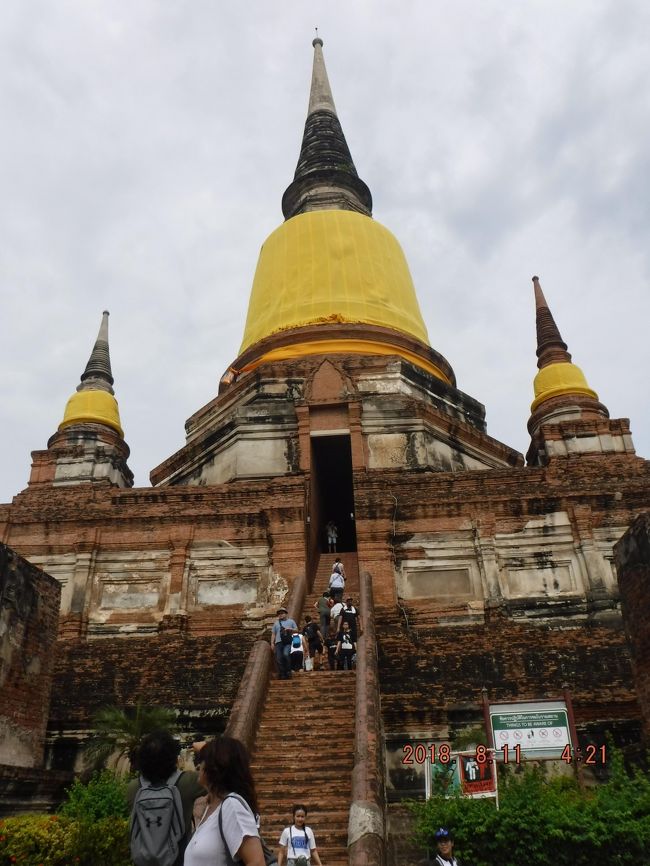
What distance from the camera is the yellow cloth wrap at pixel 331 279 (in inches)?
922

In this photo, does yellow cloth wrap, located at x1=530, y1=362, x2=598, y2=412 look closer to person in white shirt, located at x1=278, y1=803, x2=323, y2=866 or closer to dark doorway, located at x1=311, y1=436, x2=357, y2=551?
dark doorway, located at x1=311, y1=436, x2=357, y2=551

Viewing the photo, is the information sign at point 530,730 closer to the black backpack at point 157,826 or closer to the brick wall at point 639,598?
the brick wall at point 639,598

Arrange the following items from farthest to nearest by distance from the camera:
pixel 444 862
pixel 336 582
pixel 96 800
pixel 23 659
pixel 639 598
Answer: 1. pixel 336 582
2. pixel 23 659
3. pixel 639 598
4. pixel 96 800
5. pixel 444 862

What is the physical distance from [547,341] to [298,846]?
747 inches

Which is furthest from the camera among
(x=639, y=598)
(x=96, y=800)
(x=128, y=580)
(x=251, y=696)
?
(x=128, y=580)

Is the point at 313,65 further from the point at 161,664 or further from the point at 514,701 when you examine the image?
the point at 514,701

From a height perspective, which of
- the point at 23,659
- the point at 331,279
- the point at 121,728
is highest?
the point at 331,279

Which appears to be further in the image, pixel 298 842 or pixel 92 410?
pixel 92 410

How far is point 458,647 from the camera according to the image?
39.9ft

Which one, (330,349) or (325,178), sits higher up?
(325,178)

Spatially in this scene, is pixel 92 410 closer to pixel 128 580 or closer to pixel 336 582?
pixel 128 580

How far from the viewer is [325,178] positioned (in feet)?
97.7

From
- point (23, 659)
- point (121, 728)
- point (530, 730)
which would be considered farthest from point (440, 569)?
point (23, 659)

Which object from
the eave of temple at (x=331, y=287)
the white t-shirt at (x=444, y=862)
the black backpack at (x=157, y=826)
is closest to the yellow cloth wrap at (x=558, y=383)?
the eave of temple at (x=331, y=287)
